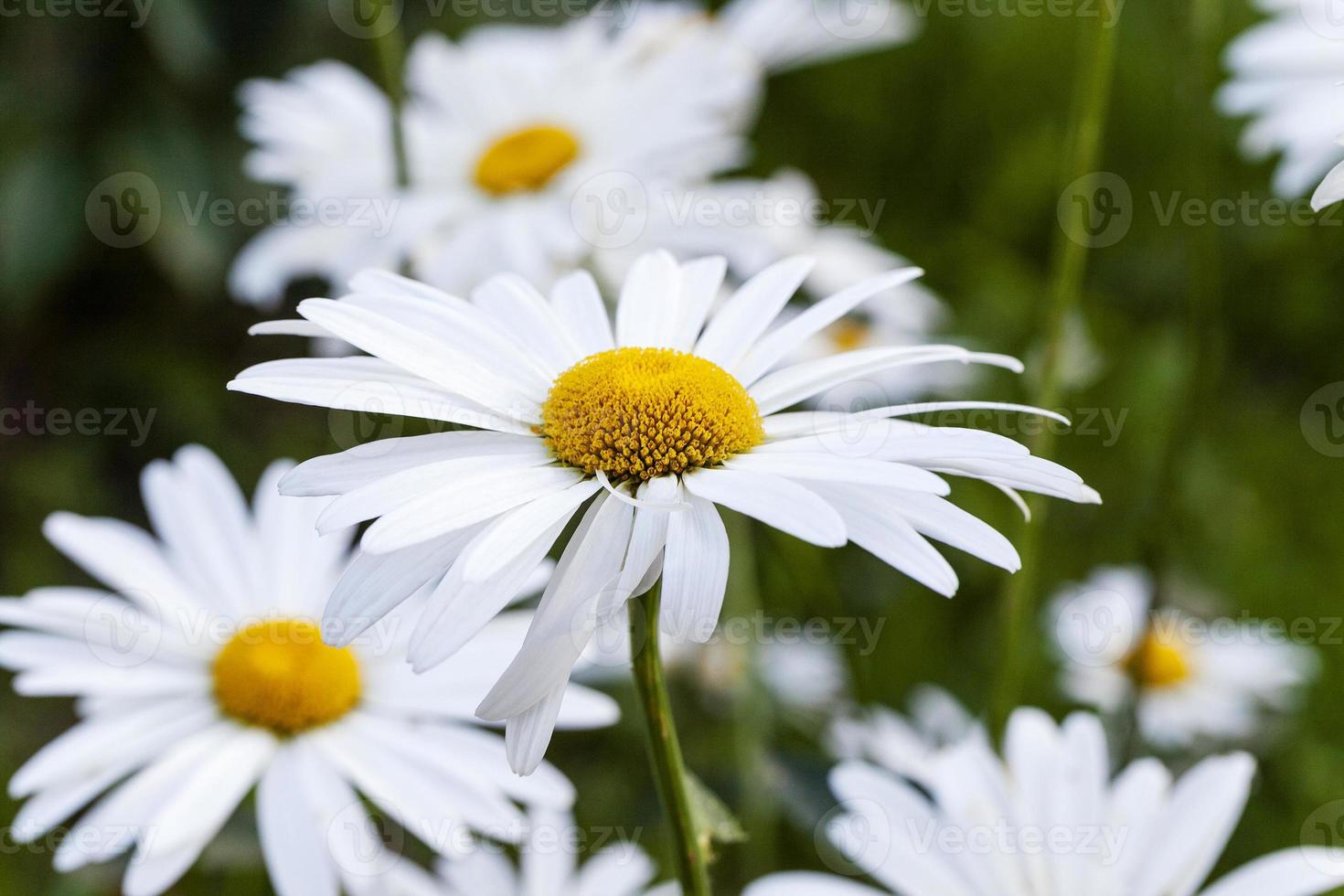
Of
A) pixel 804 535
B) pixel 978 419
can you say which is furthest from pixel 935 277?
pixel 804 535

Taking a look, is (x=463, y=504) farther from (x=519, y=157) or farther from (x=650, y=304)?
(x=519, y=157)

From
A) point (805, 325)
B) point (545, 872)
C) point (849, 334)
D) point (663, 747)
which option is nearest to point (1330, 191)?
point (805, 325)

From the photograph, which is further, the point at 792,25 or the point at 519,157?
the point at 792,25

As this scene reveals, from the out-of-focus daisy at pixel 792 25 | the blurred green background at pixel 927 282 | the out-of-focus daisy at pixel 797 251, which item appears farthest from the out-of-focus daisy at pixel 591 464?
the out-of-focus daisy at pixel 792 25

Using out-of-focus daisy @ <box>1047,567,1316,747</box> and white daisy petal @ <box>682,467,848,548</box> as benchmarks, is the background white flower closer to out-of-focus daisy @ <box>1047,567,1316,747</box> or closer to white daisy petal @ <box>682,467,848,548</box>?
out-of-focus daisy @ <box>1047,567,1316,747</box>

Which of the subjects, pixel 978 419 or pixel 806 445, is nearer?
pixel 806 445

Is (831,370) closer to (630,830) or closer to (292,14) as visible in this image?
(630,830)
